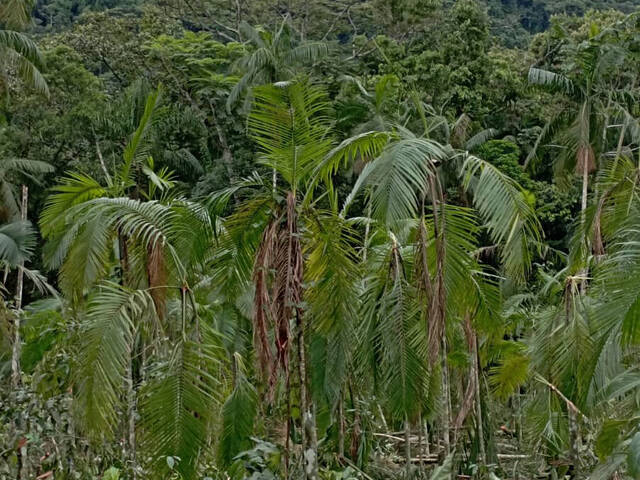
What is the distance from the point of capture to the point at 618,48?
1566 centimetres

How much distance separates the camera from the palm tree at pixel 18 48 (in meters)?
14.0

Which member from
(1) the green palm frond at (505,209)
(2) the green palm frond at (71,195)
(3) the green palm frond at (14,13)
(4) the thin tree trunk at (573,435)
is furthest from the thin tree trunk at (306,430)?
(3) the green palm frond at (14,13)

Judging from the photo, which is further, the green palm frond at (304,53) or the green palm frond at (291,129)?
the green palm frond at (304,53)

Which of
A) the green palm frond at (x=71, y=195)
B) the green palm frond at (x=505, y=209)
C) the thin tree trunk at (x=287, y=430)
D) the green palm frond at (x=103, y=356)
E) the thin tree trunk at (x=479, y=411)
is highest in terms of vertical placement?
the green palm frond at (x=505, y=209)

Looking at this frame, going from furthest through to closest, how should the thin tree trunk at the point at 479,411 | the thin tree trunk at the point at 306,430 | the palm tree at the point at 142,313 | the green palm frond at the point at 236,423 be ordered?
the thin tree trunk at the point at 479,411
the green palm frond at the point at 236,423
the palm tree at the point at 142,313
the thin tree trunk at the point at 306,430

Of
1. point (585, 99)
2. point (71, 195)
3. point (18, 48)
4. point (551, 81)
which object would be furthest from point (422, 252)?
point (585, 99)

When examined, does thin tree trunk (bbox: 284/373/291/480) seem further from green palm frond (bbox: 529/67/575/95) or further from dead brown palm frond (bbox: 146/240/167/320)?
green palm frond (bbox: 529/67/575/95)

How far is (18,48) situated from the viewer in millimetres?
15492

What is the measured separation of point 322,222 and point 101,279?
2.07m

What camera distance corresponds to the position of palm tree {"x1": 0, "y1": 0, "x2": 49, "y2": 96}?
14.0 meters

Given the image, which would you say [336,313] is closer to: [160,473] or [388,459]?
[160,473]

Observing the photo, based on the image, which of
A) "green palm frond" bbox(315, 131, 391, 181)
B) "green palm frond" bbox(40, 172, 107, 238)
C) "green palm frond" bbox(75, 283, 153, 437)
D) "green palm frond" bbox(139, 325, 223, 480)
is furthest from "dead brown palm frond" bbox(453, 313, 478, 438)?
"green palm frond" bbox(40, 172, 107, 238)

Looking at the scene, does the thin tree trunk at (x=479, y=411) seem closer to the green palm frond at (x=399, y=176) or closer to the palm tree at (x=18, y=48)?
the green palm frond at (x=399, y=176)

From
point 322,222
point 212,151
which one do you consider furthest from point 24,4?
point 322,222
